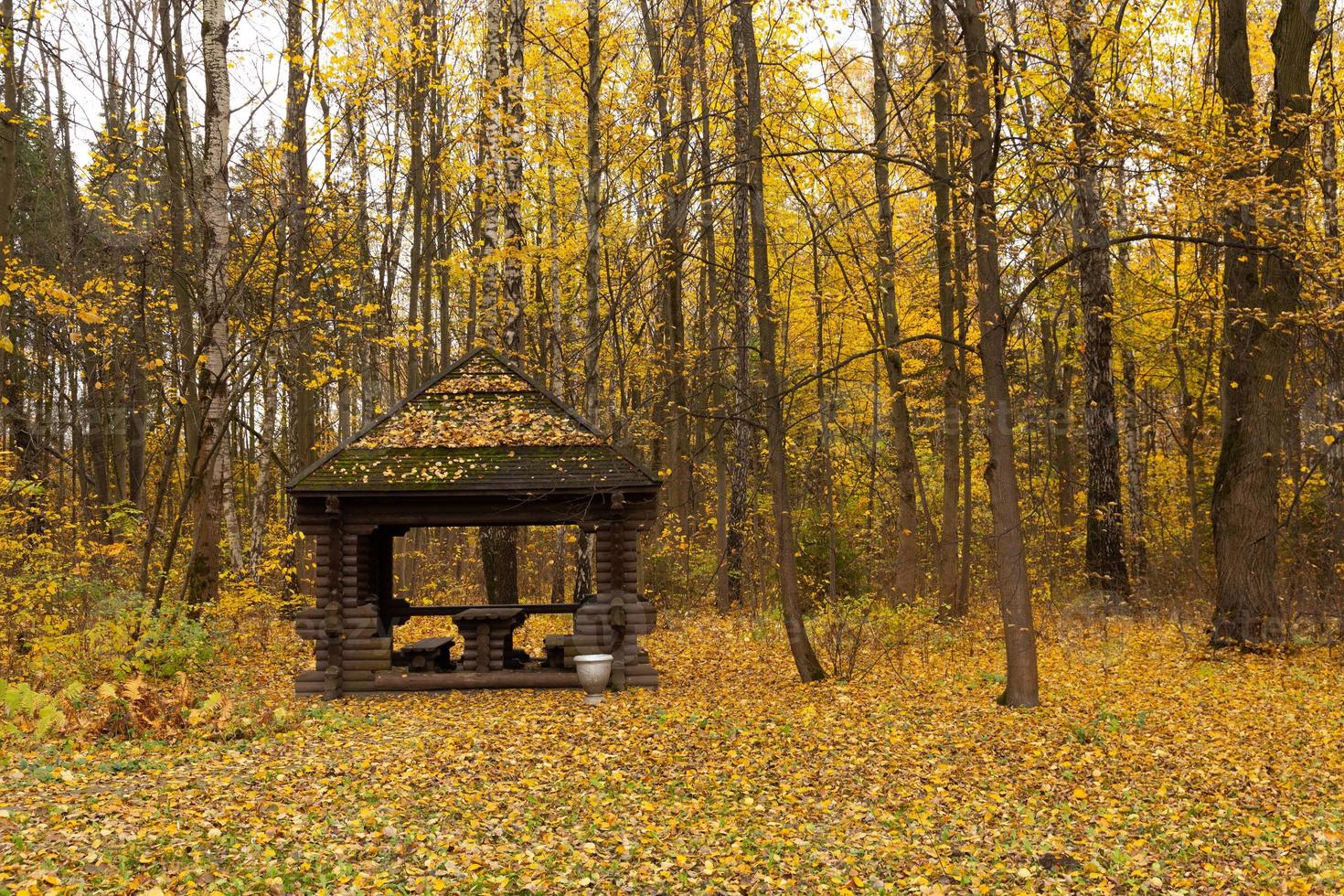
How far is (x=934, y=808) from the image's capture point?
675cm

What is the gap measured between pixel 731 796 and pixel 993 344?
14.9 ft

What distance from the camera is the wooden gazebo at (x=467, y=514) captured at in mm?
10836

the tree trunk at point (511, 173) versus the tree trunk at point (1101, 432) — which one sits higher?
the tree trunk at point (511, 173)

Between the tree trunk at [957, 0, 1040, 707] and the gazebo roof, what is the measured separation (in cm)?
366

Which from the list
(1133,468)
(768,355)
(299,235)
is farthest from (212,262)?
(1133,468)

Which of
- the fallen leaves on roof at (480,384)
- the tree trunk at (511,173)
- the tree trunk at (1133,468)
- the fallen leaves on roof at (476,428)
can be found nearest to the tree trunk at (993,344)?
the fallen leaves on roof at (476,428)

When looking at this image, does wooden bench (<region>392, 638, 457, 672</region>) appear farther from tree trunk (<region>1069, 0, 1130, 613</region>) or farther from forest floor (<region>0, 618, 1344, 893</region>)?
tree trunk (<region>1069, 0, 1130, 613</region>)

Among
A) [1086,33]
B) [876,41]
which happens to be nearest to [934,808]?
[1086,33]

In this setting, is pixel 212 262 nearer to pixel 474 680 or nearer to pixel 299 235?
pixel 299 235

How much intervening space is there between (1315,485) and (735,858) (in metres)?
14.2

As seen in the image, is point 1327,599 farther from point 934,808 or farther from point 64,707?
point 64,707

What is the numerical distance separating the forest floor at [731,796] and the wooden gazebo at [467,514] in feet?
2.67

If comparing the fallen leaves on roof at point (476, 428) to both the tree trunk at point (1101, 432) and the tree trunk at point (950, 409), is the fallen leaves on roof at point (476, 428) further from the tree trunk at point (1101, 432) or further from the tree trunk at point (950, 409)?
the tree trunk at point (1101, 432)

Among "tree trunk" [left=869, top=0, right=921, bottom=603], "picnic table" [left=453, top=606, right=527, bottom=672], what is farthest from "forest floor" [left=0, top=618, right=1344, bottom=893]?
"tree trunk" [left=869, top=0, right=921, bottom=603]
